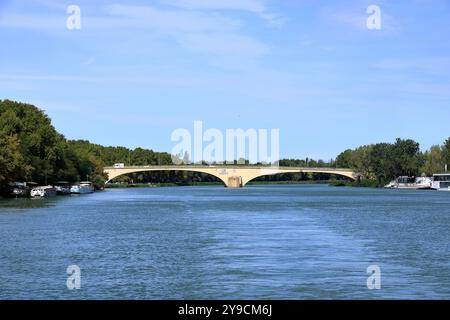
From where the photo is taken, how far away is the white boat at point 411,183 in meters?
189

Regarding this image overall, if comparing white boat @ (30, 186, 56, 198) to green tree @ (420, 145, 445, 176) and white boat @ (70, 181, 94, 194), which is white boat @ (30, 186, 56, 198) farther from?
green tree @ (420, 145, 445, 176)

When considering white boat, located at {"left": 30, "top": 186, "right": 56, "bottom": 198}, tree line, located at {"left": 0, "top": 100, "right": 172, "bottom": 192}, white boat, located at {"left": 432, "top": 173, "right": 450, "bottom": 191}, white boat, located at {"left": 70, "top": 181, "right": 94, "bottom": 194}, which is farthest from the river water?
white boat, located at {"left": 432, "top": 173, "right": 450, "bottom": 191}

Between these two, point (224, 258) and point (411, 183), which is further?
point (411, 183)

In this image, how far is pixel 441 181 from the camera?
178m

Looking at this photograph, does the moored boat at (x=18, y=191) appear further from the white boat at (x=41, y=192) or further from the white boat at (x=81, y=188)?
the white boat at (x=81, y=188)

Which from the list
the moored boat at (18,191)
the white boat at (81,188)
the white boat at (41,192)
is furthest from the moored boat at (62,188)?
the moored boat at (18,191)

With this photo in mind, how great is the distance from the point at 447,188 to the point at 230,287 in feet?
520

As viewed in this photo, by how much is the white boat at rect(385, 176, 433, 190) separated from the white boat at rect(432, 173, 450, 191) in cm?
489

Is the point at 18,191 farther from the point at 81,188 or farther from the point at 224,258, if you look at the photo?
the point at 224,258

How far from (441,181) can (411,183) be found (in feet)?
49.3

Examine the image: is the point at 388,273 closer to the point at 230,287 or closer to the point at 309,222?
the point at 230,287

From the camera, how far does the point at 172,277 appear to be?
30.4 meters

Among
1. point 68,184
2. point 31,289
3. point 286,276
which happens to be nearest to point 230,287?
point 286,276

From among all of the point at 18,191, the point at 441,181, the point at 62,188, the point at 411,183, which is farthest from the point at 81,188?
the point at 411,183
